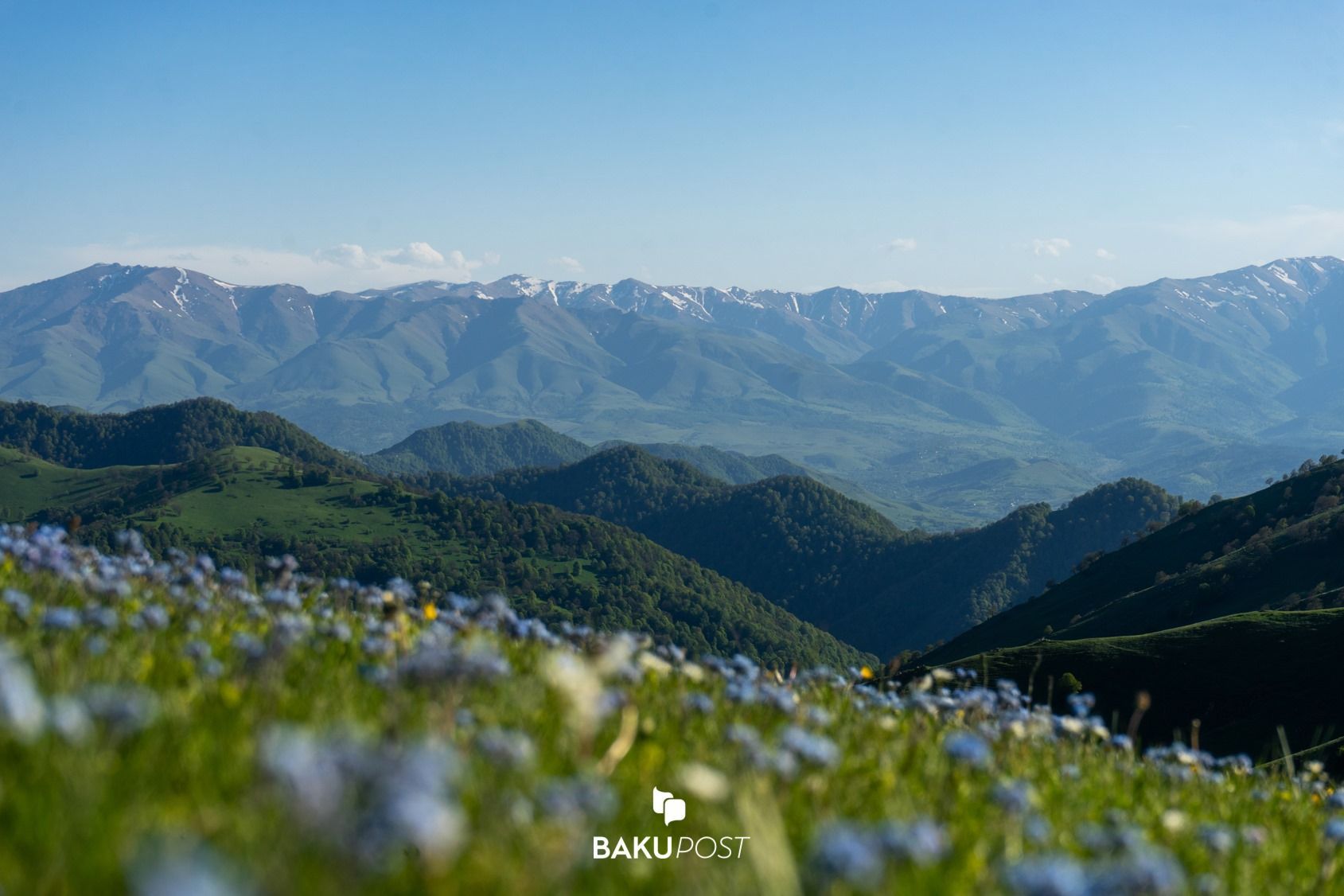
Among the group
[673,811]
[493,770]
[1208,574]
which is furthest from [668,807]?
[1208,574]

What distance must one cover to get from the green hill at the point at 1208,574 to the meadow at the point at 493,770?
99.2 meters

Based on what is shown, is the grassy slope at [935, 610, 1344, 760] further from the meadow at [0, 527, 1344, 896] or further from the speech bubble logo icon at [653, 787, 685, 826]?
the speech bubble logo icon at [653, 787, 685, 826]

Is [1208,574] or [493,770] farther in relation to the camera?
[1208,574]

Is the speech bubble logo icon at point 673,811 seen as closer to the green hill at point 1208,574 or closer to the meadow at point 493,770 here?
the meadow at point 493,770

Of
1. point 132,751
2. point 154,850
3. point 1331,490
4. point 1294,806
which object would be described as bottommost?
point 1331,490

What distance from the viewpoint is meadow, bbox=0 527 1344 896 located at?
10.6 ft

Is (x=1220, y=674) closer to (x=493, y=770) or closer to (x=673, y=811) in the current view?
(x=673, y=811)

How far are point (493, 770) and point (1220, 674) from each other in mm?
64129

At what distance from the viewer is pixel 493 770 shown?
4.62m

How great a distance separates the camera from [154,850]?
9.23ft

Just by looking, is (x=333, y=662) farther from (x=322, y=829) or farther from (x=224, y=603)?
(x=322, y=829)

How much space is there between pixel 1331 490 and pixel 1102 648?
106 metres

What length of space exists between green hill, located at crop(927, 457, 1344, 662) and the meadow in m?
99.2

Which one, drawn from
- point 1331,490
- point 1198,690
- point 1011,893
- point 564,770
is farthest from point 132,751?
point 1331,490
